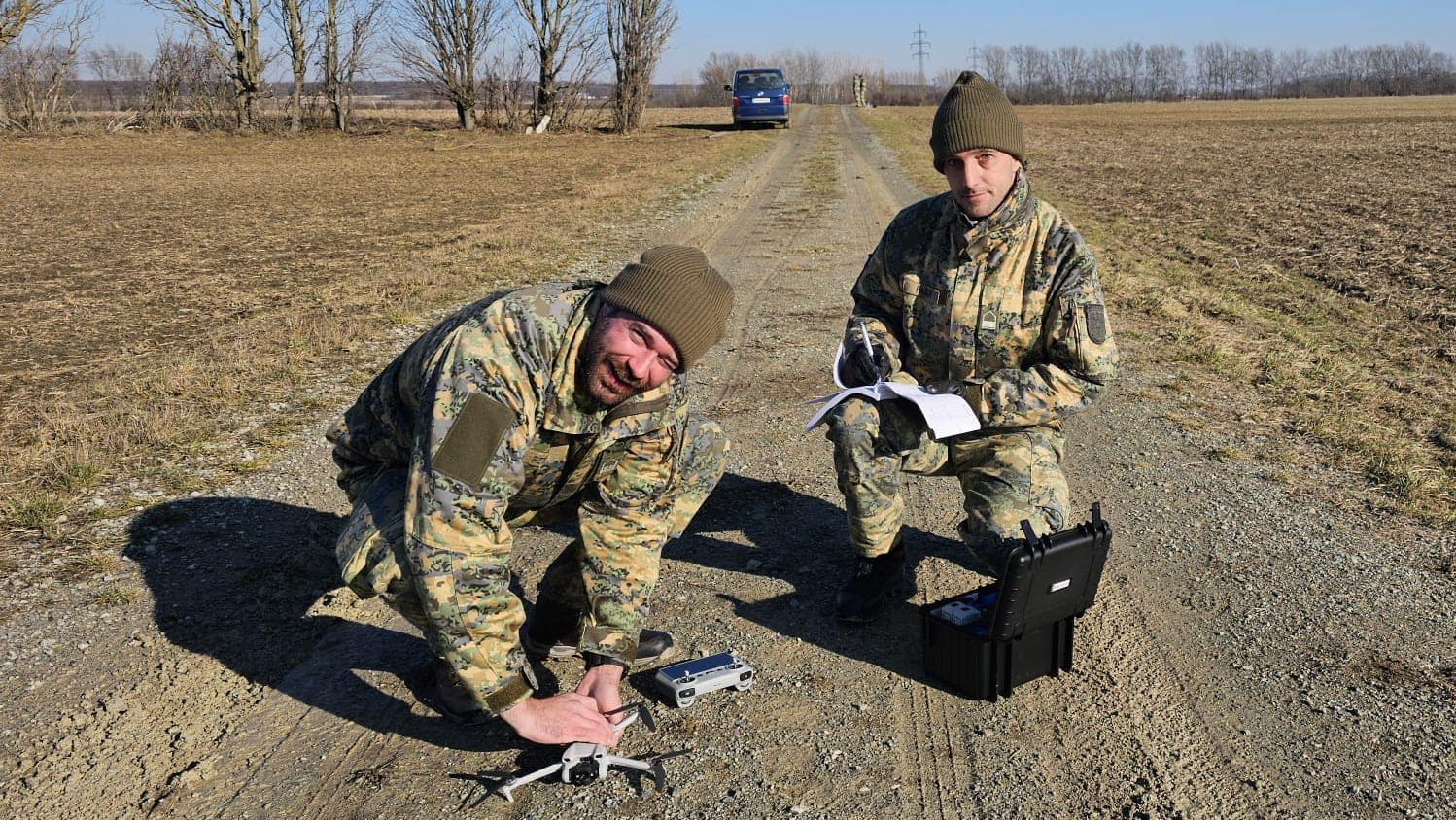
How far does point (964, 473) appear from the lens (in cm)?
393

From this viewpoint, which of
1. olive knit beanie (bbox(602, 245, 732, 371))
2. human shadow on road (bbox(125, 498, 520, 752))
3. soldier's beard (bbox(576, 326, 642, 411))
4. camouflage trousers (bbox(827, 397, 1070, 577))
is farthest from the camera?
camouflage trousers (bbox(827, 397, 1070, 577))

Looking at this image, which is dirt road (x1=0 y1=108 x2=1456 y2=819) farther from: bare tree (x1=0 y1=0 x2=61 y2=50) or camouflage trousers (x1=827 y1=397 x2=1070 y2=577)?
bare tree (x1=0 y1=0 x2=61 y2=50)

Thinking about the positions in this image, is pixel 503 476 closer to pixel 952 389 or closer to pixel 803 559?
pixel 952 389

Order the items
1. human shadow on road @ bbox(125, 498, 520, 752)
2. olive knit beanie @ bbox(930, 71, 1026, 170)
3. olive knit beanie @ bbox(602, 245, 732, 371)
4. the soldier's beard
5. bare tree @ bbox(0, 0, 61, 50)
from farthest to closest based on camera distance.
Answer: bare tree @ bbox(0, 0, 61, 50), olive knit beanie @ bbox(930, 71, 1026, 170), human shadow on road @ bbox(125, 498, 520, 752), the soldier's beard, olive knit beanie @ bbox(602, 245, 732, 371)

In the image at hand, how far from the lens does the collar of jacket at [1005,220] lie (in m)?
3.69

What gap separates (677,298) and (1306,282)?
377 inches

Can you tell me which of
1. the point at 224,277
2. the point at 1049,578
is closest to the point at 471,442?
the point at 1049,578

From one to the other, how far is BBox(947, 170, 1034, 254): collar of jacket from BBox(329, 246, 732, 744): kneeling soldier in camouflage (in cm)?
123

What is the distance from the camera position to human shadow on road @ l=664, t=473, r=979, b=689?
3656 millimetres

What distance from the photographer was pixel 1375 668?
3.37 meters

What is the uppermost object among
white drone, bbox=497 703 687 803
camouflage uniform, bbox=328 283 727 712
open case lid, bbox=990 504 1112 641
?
camouflage uniform, bbox=328 283 727 712

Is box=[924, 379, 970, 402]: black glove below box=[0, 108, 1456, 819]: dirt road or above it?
above

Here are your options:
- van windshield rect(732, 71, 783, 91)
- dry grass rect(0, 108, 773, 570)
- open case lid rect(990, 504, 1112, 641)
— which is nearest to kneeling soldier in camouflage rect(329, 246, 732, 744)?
open case lid rect(990, 504, 1112, 641)

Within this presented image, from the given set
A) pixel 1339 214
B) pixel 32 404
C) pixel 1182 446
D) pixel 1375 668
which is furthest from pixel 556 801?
pixel 1339 214
